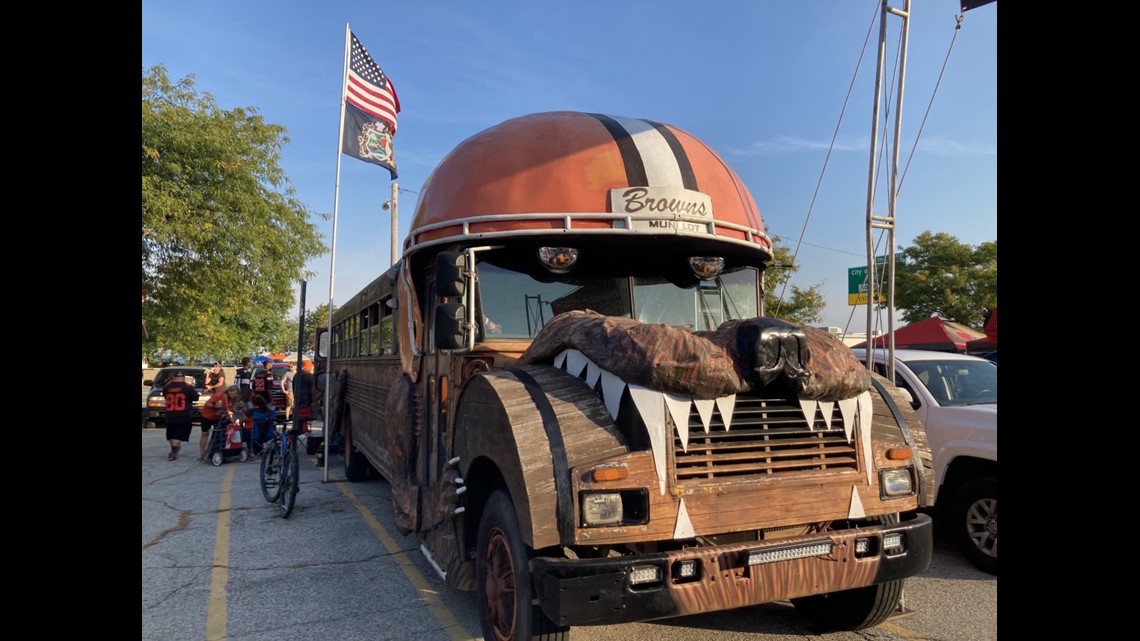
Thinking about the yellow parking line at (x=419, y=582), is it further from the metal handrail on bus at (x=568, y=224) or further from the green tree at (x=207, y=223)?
the green tree at (x=207, y=223)

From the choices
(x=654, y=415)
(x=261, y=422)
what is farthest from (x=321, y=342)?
(x=654, y=415)

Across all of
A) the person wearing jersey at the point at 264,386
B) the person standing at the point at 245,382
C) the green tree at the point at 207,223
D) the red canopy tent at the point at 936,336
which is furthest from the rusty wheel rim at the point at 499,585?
the red canopy tent at the point at 936,336

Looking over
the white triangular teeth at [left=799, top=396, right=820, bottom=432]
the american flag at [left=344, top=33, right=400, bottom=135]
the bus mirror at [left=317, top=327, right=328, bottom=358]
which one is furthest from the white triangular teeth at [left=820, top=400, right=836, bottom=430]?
the bus mirror at [left=317, top=327, right=328, bottom=358]

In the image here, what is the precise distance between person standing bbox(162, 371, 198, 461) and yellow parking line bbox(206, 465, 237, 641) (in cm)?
504

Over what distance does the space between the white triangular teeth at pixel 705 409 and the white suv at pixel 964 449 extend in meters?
3.34

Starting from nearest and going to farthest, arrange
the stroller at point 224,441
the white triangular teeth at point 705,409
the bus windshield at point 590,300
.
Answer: the white triangular teeth at point 705,409 < the bus windshield at point 590,300 < the stroller at point 224,441

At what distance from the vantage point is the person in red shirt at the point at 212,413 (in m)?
12.2

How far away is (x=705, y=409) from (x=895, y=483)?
Result: 119 centimetres

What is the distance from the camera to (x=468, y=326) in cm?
421

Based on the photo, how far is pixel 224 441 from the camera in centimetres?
1206

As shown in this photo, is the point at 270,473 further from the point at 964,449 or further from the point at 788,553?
the point at 964,449

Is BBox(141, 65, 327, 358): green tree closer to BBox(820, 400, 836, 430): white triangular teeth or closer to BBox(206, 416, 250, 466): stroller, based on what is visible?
BBox(206, 416, 250, 466): stroller
